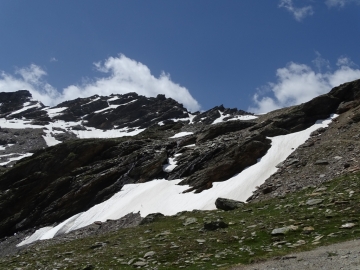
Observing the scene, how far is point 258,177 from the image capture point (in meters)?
43.4

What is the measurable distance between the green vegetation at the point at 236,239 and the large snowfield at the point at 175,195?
543 inches

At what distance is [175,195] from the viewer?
4734cm

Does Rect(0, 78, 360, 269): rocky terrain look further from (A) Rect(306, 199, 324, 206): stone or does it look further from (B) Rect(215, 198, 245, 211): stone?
(A) Rect(306, 199, 324, 206): stone

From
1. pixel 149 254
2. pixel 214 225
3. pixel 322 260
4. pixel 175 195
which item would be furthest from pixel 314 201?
pixel 175 195

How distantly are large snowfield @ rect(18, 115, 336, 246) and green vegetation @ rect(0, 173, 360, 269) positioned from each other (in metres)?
13.8

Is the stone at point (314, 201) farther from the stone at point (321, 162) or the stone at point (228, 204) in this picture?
the stone at point (321, 162)

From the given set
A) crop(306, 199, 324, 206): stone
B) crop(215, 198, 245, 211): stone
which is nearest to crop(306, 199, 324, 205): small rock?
crop(306, 199, 324, 206): stone

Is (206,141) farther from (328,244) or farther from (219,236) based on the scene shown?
(328,244)

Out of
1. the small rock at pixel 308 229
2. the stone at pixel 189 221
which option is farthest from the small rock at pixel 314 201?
the stone at pixel 189 221

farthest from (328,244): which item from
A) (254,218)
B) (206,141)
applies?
(206,141)

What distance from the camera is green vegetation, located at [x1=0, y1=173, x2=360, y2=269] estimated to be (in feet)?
54.9

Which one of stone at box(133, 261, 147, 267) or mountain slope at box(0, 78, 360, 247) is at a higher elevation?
mountain slope at box(0, 78, 360, 247)

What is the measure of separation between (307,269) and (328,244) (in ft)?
11.3

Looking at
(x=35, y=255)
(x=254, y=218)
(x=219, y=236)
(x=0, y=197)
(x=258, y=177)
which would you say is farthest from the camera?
(x=0, y=197)
